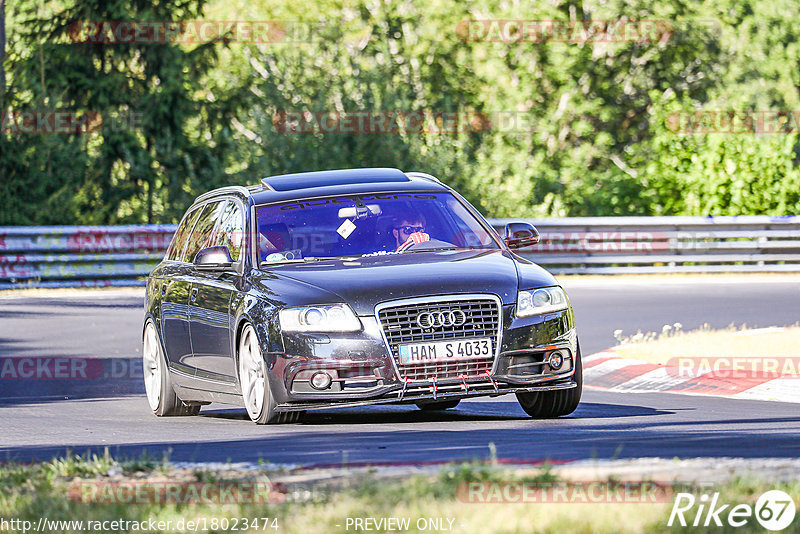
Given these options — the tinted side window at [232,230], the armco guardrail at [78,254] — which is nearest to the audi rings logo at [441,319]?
the tinted side window at [232,230]

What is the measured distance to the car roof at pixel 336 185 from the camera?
11203 millimetres

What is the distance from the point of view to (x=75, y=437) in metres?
10.0

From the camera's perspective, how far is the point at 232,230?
1141 cm

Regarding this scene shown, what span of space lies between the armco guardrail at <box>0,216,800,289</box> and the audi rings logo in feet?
58.1

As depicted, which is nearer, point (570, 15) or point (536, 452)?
point (536, 452)

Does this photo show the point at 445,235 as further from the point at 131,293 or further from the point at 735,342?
the point at 131,293

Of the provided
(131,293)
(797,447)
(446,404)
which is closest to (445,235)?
(446,404)

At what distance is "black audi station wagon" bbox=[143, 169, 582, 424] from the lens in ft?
31.9

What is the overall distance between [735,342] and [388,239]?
5.36 metres

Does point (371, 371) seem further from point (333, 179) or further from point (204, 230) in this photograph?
point (204, 230)

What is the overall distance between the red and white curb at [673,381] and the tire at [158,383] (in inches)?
147

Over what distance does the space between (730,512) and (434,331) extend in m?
4.18

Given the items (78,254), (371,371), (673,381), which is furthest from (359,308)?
(78,254)

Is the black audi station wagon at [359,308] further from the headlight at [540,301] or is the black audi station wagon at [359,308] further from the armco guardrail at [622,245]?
the armco guardrail at [622,245]
